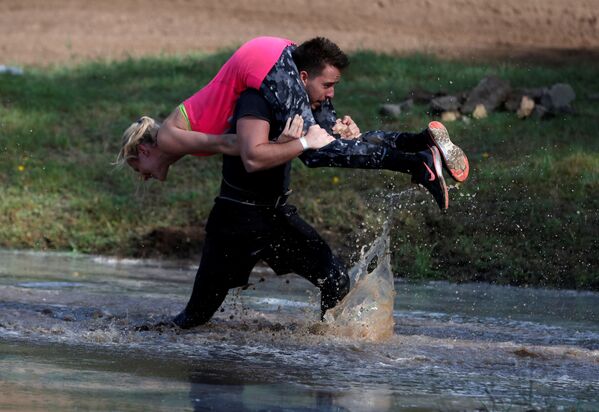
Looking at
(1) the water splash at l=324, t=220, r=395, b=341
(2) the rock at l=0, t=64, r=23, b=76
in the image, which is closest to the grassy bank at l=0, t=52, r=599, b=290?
(2) the rock at l=0, t=64, r=23, b=76

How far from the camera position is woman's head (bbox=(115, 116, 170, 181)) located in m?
7.41

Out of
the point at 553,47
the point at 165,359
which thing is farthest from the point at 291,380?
the point at 553,47

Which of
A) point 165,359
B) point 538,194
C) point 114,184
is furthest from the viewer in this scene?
point 114,184

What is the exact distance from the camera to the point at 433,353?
23.4ft

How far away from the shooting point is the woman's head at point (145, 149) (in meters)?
7.41

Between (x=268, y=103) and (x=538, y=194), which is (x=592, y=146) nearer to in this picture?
(x=538, y=194)

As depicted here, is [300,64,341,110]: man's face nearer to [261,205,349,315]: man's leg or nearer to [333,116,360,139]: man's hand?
[333,116,360,139]: man's hand

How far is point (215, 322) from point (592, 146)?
6.24m

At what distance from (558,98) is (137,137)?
26.9 feet

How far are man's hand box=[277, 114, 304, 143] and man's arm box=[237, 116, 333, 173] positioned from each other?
32 mm

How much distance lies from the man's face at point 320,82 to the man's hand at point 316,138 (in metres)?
0.37

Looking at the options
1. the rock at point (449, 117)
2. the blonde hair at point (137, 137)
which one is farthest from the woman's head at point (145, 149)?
the rock at point (449, 117)

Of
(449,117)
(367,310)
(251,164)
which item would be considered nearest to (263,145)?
(251,164)

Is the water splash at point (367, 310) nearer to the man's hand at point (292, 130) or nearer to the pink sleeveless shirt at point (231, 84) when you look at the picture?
the man's hand at point (292, 130)
